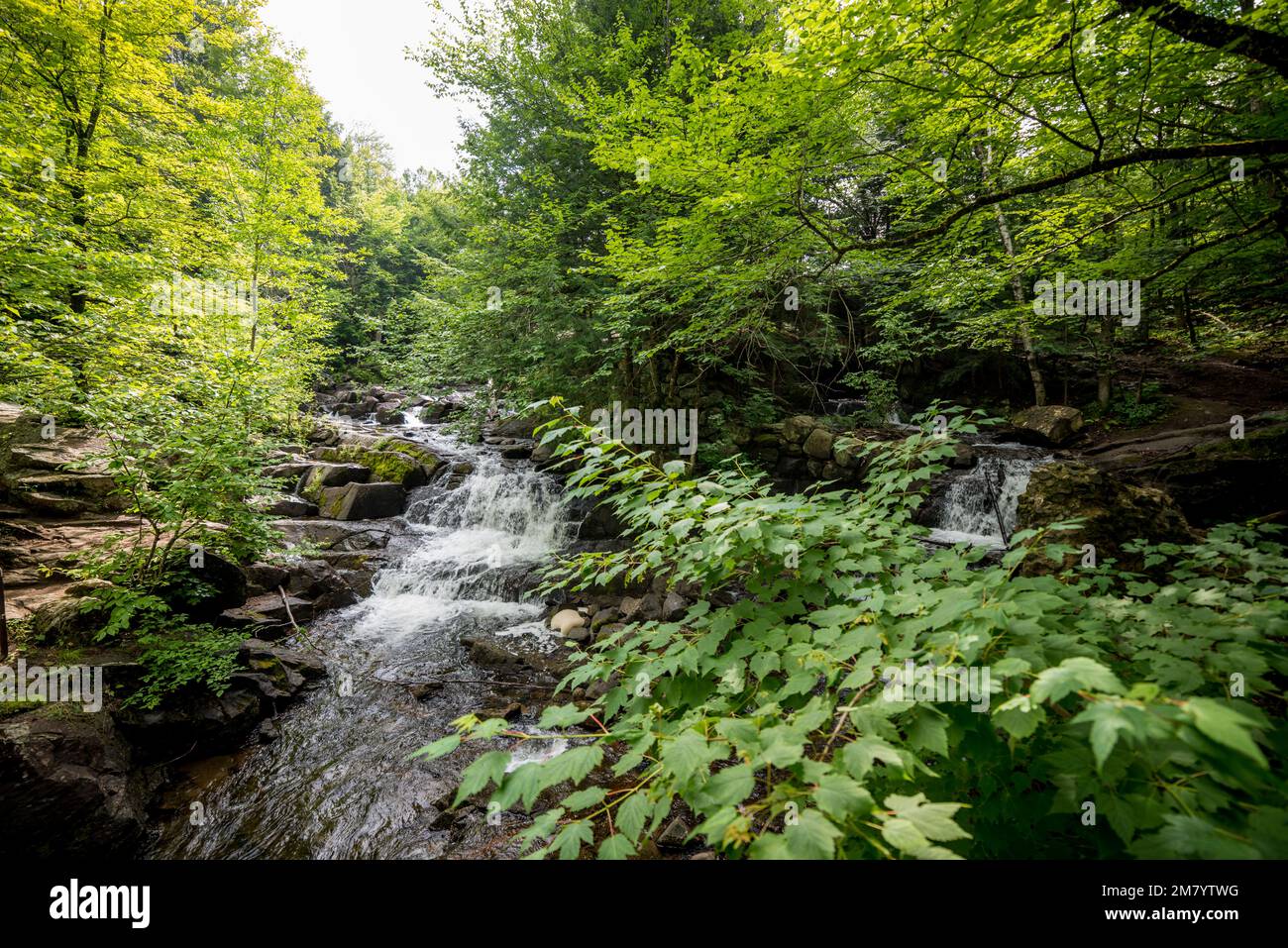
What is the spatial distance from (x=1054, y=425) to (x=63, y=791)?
1750 centimetres

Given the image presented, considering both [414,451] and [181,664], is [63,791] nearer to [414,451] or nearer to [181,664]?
[181,664]

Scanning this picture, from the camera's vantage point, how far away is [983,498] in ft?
33.1

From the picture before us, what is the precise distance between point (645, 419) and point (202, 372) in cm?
784

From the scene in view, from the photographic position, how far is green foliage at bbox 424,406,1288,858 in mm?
967

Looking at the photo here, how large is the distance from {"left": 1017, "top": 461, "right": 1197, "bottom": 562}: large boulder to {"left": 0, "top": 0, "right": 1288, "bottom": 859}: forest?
0.24 feet

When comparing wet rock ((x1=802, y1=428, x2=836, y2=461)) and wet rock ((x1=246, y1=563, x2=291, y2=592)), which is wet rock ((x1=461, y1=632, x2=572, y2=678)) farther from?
wet rock ((x1=802, y1=428, x2=836, y2=461))

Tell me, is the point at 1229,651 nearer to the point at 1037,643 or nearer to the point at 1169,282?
the point at 1037,643

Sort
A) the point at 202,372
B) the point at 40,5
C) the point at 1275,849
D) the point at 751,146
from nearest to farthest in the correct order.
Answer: the point at 1275,849, the point at 751,146, the point at 202,372, the point at 40,5

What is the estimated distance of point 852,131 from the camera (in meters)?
4.38

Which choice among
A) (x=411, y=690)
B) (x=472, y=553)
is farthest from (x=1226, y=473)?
(x=472, y=553)

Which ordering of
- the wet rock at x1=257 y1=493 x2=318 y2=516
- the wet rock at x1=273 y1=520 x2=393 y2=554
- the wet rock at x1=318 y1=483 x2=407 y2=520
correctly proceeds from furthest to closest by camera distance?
the wet rock at x1=318 y1=483 x2=407 y2=520
the wet rock at x1=257 y1=493 x2=318 y2=516
the wet rock at x1=273 y1=520 x2=393 y2=554

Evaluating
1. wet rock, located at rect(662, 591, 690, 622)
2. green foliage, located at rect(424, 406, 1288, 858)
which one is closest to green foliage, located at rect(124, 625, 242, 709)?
green foliage, located at rect(424, 406, 1288, 858)

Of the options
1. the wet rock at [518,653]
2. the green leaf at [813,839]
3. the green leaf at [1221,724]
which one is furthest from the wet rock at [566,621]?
the green leaf at [1221,724]
